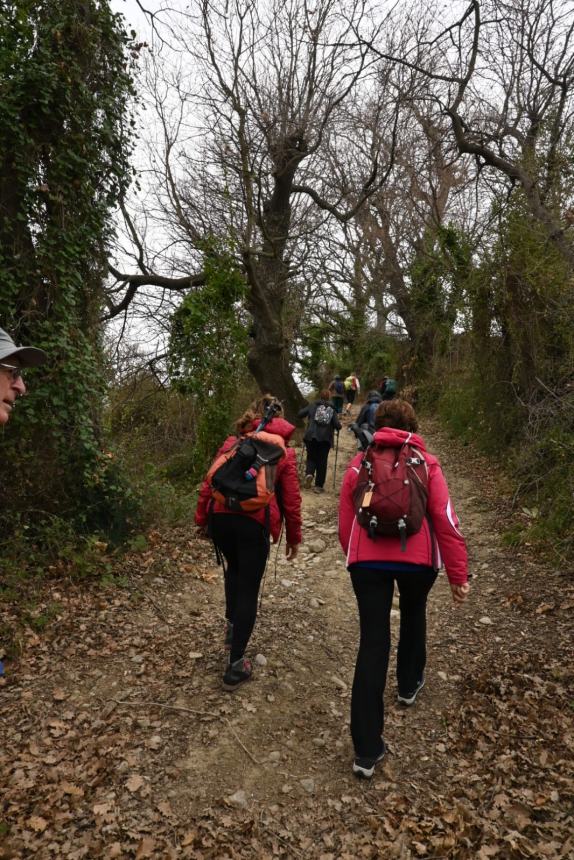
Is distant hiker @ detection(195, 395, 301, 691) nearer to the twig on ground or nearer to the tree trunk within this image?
the twig on ground

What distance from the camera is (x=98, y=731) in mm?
3613

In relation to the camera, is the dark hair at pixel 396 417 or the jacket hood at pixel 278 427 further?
the jacket hood at pixel 278 427

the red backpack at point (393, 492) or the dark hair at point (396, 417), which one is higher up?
the dark hair at point (396, 417)

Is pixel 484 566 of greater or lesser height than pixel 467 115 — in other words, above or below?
below

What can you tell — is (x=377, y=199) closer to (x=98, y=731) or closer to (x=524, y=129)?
(x=524, y=129)

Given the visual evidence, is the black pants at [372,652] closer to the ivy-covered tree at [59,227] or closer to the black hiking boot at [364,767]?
the black hiking boot at [364,767]

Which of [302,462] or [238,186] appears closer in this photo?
[238,186]

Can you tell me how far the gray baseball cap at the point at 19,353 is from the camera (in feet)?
7.24

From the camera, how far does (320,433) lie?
9.28m

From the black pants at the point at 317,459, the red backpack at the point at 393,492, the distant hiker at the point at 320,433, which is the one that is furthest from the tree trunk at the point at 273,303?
the red backpack at the point at 393,492

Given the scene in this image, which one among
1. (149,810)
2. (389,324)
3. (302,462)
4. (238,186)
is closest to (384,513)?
(149,810)

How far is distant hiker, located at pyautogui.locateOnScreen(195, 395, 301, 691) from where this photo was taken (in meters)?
3.75

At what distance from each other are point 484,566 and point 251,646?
3180 mm

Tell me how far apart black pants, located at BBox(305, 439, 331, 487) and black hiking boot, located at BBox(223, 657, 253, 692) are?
5.62 m
